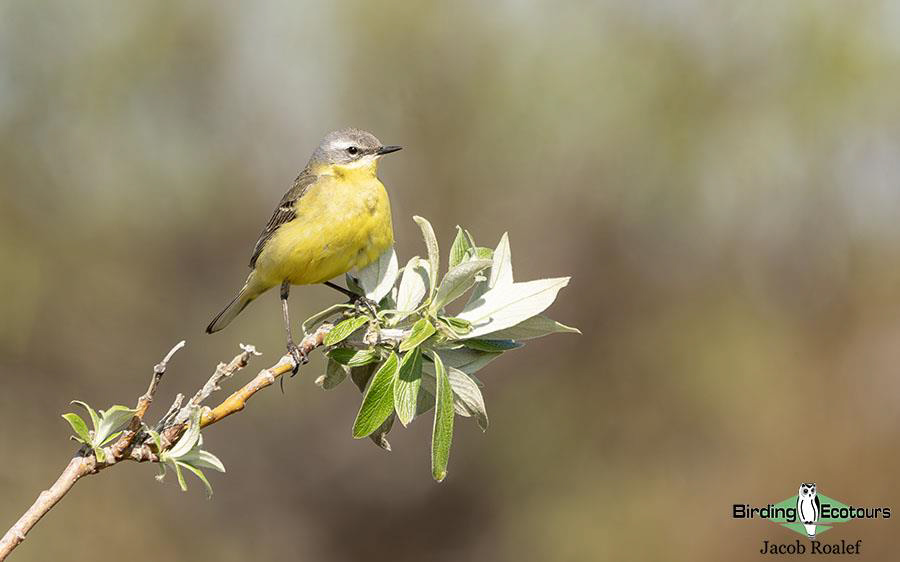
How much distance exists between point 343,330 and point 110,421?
60 cm

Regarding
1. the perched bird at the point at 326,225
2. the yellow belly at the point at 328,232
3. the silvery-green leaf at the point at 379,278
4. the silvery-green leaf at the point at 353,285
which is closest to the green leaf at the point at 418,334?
the silvery-green leaf at the point at 379,278

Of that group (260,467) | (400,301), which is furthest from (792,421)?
(400,301)

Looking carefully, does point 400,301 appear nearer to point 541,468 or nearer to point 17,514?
point 17,514

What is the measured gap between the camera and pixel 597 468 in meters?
11.8

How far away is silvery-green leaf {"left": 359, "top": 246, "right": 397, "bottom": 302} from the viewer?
2744mm

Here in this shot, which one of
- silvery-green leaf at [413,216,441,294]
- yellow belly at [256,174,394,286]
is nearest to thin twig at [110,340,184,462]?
silvery-green leaf at [413,216,441,294]

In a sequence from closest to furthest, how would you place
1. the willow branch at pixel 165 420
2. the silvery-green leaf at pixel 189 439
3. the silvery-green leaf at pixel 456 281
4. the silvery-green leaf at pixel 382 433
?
the willow branch at pixel 165 420 < the silvery-green leaf at pixel 189 439 < the silvery-green leaf at pixel 456 281 < the silvery-green leaf at pixel 382 433

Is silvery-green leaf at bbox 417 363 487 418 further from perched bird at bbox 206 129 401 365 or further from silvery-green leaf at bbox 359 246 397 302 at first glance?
perched bird at bbox 206 129 401 365

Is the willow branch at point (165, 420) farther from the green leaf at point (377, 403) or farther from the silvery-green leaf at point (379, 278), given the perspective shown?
the silvery-green leaf at point (379, 278)

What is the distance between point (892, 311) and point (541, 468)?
4.94 metres

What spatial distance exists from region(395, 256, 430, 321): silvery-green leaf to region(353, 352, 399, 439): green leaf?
32 centimetres

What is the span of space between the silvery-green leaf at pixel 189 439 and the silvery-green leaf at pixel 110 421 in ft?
0.38

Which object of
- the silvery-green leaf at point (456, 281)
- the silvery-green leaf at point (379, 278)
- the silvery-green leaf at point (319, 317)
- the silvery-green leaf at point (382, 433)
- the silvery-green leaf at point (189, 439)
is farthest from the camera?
the silvery-green leaf at point (379, 278)

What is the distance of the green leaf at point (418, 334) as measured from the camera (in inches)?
84.7
